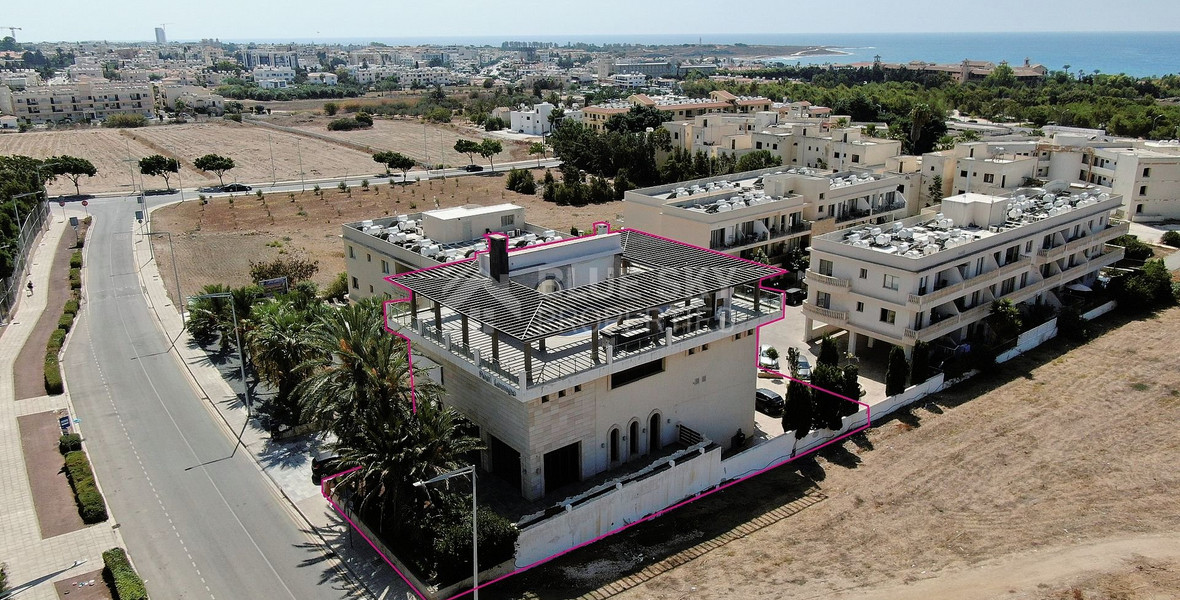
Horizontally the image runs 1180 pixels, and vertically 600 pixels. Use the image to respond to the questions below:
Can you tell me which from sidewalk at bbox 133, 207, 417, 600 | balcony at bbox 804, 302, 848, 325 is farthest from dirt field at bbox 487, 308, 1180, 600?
balcony at bbox 804, 302, 848, 325

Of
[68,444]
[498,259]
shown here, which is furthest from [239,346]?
[498,259]

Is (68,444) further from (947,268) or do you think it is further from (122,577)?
(947,268)

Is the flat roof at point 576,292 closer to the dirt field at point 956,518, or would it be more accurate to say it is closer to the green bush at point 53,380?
the dirt field at point 956,518

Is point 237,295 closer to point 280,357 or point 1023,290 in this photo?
point 280,357

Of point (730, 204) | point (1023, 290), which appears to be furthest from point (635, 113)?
point (1023, 290)

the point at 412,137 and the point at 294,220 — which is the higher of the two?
the point at 412,137

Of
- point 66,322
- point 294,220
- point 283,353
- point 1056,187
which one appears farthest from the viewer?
point 294,220

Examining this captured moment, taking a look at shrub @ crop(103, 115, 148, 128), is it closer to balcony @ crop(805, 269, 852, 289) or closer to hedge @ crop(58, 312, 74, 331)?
hedge @ crop(58, 312, 74, 331)
